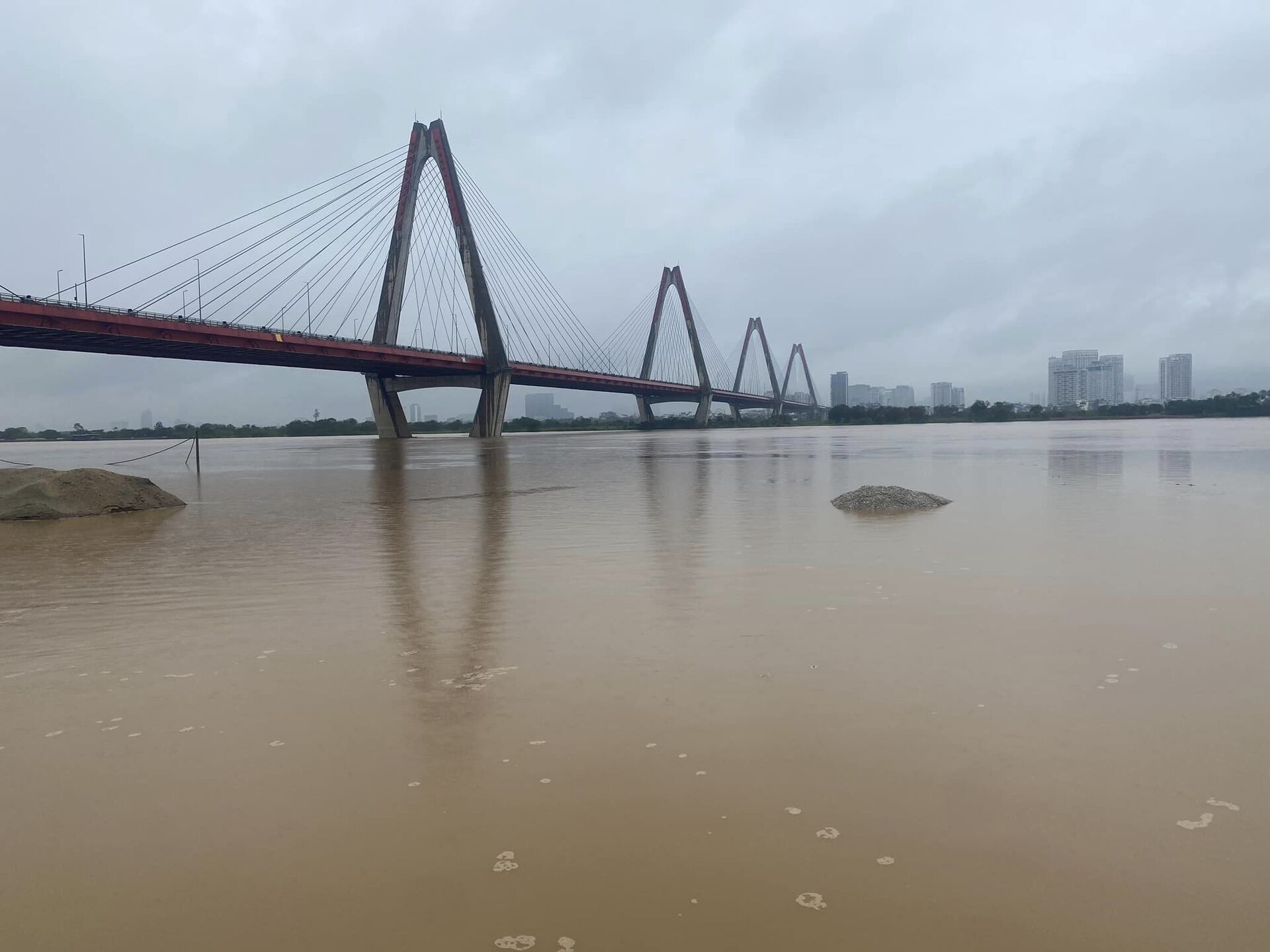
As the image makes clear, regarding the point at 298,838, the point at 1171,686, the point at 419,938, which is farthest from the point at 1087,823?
the point at 298,838

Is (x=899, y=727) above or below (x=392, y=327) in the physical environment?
below

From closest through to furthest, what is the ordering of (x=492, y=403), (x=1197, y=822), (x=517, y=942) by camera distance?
(x=517, y=942) → (x=1197, y=822) → (x=492, y=403)

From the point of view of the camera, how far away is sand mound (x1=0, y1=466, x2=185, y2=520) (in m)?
13.4

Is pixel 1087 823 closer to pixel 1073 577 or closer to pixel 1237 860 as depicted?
pixel 1237 860

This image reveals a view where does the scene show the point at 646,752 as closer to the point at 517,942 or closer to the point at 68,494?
the point at 517,942

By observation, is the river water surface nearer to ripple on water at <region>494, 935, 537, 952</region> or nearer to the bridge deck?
→ ripple on water at <region>494, 935, 537, 952</region>

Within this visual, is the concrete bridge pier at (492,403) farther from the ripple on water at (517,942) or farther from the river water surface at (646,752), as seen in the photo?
the ripple on water at (517,942)

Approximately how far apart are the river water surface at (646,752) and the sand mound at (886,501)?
3676 millimetres

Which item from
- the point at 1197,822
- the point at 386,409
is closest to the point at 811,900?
the point at 1197,822

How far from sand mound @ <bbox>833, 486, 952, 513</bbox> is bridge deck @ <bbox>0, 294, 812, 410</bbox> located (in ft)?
111

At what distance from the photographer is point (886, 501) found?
12.2 meters

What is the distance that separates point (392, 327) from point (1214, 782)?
58.2 metres

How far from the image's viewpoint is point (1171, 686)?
4.17m

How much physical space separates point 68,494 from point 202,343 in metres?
27.8
